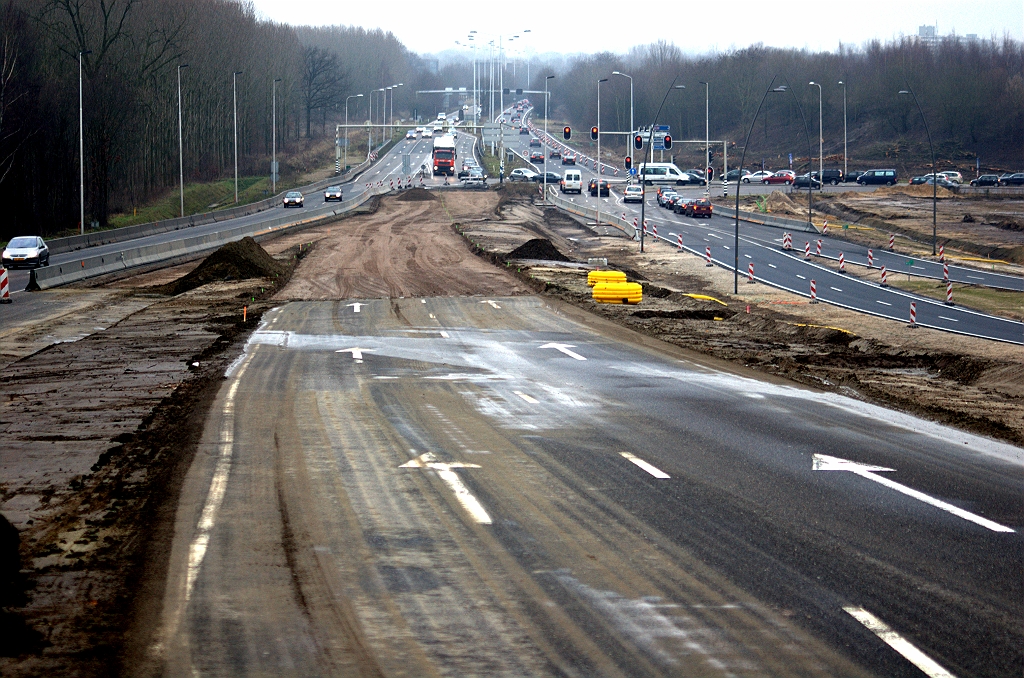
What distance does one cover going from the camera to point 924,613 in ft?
29.0

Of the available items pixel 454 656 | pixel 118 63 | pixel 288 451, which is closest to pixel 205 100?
pixel 118 63

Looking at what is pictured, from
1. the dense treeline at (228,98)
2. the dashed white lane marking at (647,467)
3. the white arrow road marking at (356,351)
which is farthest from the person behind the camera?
the dense treeline at (228,98)

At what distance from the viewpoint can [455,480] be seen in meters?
13.4

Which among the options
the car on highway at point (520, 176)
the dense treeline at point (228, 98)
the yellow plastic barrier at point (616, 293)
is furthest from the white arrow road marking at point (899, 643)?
the car on highway at point (520, 176)

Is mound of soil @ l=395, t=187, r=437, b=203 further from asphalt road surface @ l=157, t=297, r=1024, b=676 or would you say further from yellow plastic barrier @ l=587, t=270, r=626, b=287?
asphalt road surface @ l=157, t=297, r=1024, b=676

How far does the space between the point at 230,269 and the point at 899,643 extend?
39261 mm

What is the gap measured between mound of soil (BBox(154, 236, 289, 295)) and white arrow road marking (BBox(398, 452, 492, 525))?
3042cm


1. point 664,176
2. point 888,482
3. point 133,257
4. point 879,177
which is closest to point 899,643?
point 888,482

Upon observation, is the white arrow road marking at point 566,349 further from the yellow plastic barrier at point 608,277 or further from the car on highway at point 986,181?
the car on highway at point 986,181

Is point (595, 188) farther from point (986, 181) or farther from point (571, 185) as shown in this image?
point (986, 181)

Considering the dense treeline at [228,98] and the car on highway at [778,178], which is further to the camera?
the car on highway at [778,178]

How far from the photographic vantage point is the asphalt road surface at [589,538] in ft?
26.6

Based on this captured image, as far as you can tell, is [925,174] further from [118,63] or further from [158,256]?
[158,256]

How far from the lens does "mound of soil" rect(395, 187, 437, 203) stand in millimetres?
96475
